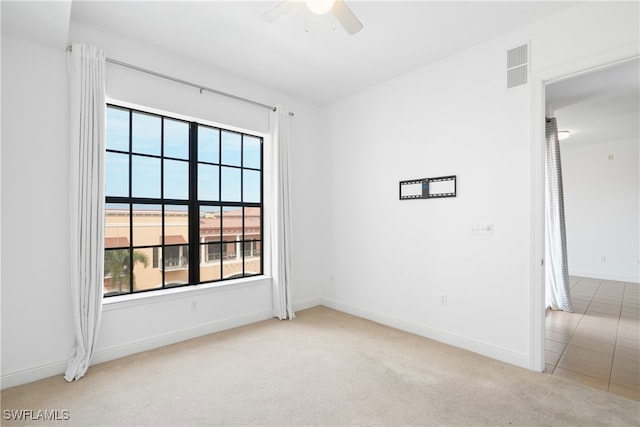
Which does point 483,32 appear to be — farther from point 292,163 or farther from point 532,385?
point 532,385

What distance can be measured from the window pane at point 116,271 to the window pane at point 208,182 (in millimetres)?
1017

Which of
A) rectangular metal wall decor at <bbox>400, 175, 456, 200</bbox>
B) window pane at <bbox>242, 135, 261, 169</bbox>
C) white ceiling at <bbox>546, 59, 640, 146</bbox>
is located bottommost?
rectangular metal wall decor at <bbox>400, 175, 456, 200</bbox>

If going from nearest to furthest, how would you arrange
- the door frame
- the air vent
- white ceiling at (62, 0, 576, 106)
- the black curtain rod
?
white ceiling at (62, 0, 576, 106), the door frame, the air vent, the black curtain rod

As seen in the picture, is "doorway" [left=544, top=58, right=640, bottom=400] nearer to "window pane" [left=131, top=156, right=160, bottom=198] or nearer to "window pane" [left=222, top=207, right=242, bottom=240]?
"window pane" [left=222, top=207, right=242, bottom=240]

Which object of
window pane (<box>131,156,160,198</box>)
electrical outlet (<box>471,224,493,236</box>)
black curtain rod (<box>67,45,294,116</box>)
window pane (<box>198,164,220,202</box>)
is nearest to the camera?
black curtain rod (<box>67,45,294,116</box>)

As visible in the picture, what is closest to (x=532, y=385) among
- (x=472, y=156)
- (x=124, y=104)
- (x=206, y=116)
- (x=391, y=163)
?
(x=472, y=156)

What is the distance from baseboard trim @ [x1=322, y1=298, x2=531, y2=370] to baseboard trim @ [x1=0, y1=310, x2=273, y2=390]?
116cm

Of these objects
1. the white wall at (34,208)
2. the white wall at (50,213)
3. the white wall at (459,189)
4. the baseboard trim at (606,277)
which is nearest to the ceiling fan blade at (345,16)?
the white wall at (459,189)

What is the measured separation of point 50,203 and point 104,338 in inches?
51.8

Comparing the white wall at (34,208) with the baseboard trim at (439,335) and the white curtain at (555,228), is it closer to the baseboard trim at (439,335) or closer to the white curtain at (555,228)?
the baseboard trim at (439,335)

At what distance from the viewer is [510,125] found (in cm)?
297

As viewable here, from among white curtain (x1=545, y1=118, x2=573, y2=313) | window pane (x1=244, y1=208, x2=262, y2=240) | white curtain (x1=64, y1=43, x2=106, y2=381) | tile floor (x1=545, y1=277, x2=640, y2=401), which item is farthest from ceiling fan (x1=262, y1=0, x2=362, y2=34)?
white curtain (x1=545, y1=118, x2=573, y2=313)

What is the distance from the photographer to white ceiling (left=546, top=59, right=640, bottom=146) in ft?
11.9

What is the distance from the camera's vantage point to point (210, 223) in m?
3.85
